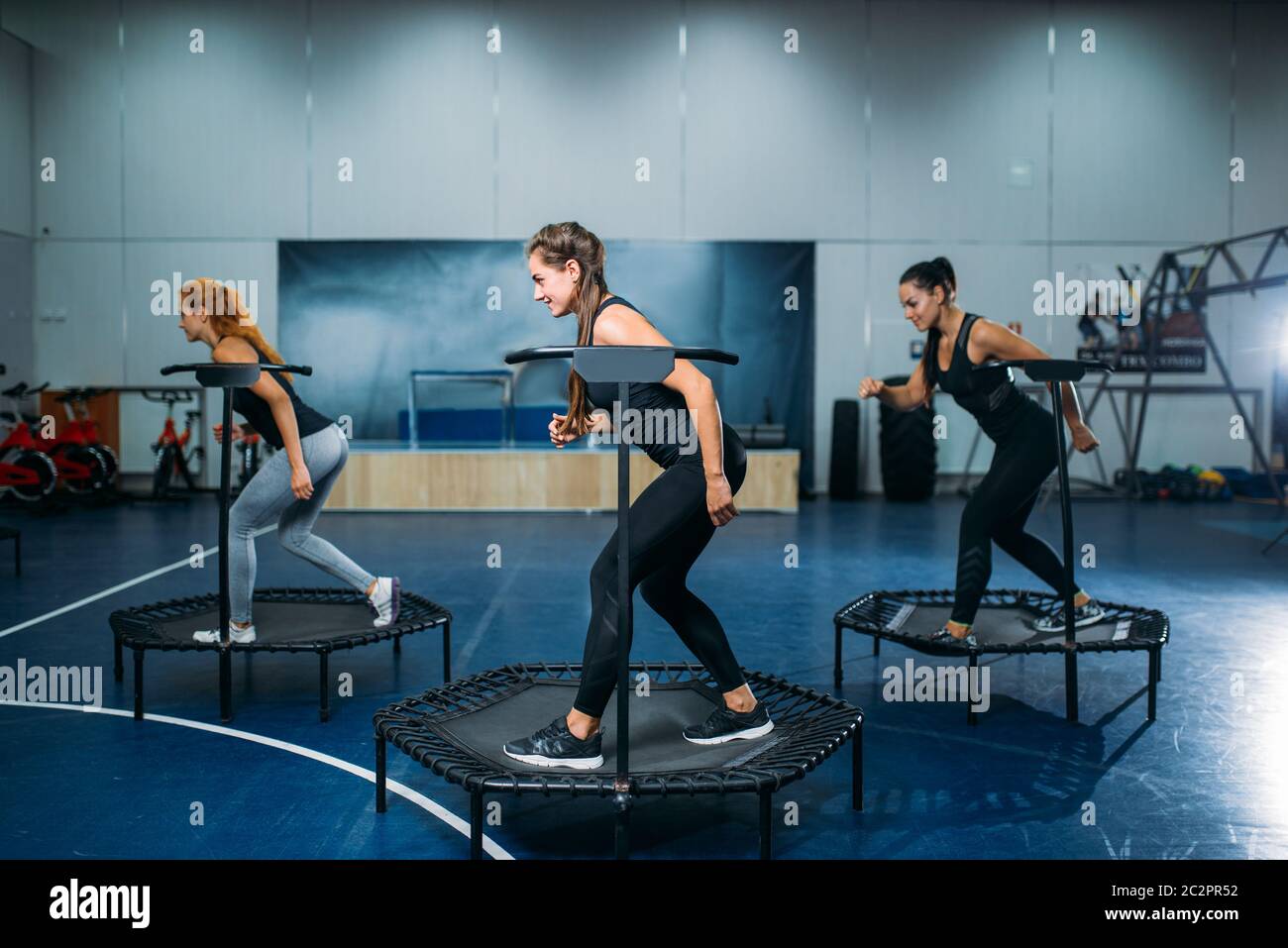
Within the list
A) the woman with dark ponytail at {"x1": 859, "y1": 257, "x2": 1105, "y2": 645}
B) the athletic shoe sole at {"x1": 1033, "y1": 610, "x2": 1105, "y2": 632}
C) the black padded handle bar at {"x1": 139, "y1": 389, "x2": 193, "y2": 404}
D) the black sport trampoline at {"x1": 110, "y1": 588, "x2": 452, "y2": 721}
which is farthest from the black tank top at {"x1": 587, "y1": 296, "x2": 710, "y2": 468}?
the black padded handle bar at {"x1": 139, "y1": 389, "x2": 193, "y2": 404}

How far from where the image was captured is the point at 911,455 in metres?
10.5

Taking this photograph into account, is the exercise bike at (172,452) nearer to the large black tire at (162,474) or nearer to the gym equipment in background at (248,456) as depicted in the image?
the large black tire at (162,474)

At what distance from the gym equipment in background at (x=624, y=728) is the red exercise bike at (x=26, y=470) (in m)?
7.76

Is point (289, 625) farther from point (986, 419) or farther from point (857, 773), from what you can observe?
point (986, 419)

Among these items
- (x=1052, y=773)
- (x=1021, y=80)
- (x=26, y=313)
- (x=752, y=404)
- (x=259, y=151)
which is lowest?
(x=1052, y=773)

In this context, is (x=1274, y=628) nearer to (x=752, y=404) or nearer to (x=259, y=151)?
(x=752, y=404)

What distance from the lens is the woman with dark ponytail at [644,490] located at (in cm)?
221

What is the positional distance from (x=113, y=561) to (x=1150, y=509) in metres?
8.92

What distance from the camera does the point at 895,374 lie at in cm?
1116

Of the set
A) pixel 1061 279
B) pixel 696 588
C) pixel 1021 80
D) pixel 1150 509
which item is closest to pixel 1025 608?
pixel 696 588

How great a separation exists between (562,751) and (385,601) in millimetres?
1603

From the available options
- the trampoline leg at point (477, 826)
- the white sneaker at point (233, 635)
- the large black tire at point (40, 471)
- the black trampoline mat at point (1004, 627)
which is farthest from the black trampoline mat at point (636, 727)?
the large black tire at point (40, 471)

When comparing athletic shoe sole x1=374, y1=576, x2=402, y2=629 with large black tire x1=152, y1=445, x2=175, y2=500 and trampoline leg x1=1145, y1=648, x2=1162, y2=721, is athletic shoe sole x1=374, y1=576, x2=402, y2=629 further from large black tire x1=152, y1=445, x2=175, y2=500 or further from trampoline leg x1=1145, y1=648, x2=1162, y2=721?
large black tire x1=152, y1=445, x2=175, y2=500

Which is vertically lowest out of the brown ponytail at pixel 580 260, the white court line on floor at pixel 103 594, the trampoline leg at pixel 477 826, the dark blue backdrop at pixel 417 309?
the white court line on floor at pixel 103 594
